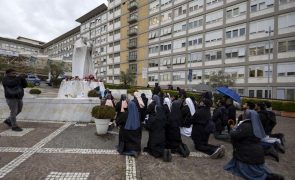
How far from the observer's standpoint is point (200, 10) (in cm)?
4259

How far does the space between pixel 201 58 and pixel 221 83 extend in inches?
402

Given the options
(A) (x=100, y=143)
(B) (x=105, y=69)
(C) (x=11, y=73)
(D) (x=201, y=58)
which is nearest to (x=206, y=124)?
(A) (x=100, y=143)

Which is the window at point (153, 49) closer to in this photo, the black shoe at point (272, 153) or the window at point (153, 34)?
the window at point (153, 34)

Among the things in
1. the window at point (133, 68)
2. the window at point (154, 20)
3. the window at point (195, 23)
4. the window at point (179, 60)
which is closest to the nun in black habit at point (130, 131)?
the window at point (195, 23)

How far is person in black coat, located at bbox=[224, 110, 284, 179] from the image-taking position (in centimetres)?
606

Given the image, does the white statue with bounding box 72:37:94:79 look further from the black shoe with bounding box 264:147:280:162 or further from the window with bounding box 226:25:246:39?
the window with bounding box 226:25:246:39

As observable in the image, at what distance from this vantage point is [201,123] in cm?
807

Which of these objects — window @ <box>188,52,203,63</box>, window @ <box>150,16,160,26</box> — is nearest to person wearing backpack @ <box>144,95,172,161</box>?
window @ <box>188,52,203,63</box>

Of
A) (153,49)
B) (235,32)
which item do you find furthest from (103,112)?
(153,49)

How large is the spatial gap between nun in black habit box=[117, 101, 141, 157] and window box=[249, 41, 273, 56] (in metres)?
29.8

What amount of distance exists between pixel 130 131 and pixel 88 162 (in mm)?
1517

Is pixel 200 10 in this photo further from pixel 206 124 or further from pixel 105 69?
pixel 206 124

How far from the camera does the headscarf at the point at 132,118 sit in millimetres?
7523

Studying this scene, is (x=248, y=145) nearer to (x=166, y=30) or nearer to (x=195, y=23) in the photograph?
(x=195, y=23)
